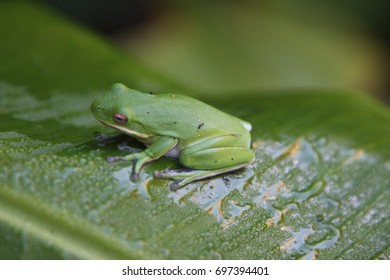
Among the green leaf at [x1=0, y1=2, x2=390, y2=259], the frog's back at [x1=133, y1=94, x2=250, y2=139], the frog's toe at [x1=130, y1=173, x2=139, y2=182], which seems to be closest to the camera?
the green leaf at [x1=0, y1=2, x2=390, y2=259]

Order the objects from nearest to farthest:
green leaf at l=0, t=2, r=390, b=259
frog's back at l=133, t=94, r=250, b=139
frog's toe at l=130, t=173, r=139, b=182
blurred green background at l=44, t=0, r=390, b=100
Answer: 1. green leaf at l=0, t=2, r=390, b=259
2. frog's toe at l=130, t=173, r=139, b=182
3. frog's back at l=133, t=94, r=250, b=139
4. blurred green background at l=44, t=0, r=390, b=100

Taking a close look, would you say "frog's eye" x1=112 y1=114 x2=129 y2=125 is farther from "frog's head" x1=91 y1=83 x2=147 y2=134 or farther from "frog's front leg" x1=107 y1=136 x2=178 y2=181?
"frog's front leg" x1=107 y1=136 x2=178 y2=181

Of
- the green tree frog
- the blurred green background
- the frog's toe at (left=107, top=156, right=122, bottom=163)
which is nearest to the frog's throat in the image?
the green tree frog

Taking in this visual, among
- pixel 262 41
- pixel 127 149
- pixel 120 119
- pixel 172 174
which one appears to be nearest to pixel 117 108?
pixel 120 119

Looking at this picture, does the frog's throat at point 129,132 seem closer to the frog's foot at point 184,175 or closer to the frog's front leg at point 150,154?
the frog's front leg at point 150,154

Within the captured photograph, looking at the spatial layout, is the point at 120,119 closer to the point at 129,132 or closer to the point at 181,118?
the point at 129,132

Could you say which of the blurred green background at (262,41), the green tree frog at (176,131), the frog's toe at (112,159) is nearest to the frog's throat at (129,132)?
the green tree frog at (176,131)
